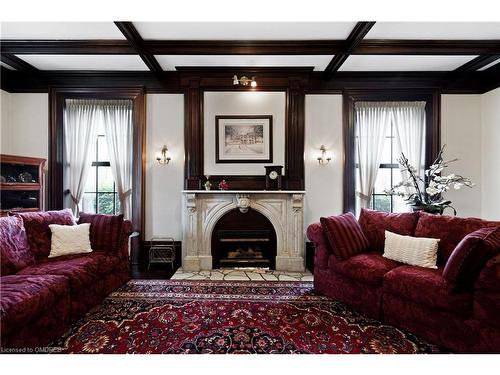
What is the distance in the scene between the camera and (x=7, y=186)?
144 inches

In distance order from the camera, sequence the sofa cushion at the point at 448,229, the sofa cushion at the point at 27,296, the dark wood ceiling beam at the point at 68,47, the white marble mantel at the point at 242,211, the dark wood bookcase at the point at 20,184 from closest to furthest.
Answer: the sofa cushion at the point at 27,296 → the sofa cushion at the point at 448,229 → the dark wood ceiling beam at the point at 68,47 → the dark wood bookcase at the point at 20,184 → the white marble mantel at the point at 242,211

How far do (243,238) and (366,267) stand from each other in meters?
1.97

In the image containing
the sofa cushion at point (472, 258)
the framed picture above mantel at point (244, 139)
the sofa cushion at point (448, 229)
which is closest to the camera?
the sofa cushion at point (472, 258)

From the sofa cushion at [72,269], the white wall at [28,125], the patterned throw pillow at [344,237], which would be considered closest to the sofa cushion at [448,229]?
the patterned throw pillow at [344,237]

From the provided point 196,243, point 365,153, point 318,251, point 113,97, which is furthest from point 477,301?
point 113,97

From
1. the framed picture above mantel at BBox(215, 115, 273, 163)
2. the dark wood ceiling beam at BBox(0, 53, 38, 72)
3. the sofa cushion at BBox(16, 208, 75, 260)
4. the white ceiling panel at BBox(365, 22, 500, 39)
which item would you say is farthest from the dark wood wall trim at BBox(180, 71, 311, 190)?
the dark wood ceiling beam at BBox(0, 53, 38, 72)

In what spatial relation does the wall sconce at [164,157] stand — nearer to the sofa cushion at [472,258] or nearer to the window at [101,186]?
the window at [101,186]

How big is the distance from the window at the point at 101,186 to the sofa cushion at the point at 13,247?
5.57 feet

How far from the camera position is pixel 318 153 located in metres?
4.38

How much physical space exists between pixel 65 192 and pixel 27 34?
7.30 ft

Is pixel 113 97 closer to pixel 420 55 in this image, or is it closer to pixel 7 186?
pixel 7 186

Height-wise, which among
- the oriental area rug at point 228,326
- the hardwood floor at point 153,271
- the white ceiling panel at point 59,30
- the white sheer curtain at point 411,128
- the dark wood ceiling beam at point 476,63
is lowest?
the hardwood floor at point 153,271

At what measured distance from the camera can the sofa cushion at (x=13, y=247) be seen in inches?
95.4

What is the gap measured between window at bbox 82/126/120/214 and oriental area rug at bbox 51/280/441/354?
68.8 inches
